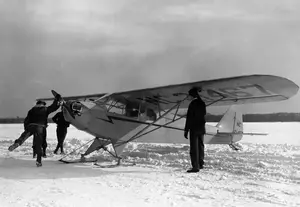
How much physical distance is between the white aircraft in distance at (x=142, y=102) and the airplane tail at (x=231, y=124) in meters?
2.77

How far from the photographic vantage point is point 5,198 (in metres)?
3.71

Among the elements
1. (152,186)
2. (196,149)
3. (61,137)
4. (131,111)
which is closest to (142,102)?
(131,111)

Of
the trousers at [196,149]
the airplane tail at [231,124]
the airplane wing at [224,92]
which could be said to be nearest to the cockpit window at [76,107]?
the airplane wing at [224,92]

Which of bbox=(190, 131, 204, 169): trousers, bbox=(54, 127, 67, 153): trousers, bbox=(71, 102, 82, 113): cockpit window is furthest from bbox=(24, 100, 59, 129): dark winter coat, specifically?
bbox=(190, 131, 204, 169): trousers

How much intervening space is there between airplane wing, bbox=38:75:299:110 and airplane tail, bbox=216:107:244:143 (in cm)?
279

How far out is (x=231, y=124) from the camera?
12.4 meters

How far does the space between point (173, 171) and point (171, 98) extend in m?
2.80

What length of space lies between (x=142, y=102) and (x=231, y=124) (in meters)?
5.40

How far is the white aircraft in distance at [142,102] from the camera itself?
6.42 m

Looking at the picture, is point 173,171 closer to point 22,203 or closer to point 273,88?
point 273,88

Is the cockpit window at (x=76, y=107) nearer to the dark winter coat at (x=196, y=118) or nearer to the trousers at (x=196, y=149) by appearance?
the dark winter coat at (x=196, y=118)

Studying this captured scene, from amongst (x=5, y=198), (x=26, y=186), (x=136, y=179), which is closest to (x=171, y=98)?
(x=136, y=179)

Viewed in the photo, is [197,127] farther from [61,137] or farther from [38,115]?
[61,137]

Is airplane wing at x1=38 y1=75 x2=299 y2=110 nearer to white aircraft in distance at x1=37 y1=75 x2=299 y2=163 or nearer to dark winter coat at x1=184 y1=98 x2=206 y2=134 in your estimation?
white aircraft in distance at x1=37 y1=75 x2=299 y2=163
